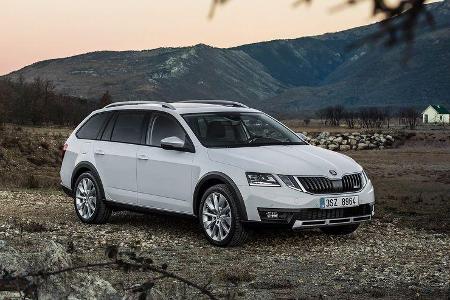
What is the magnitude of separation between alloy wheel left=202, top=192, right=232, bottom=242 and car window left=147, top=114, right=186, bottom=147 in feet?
3.66

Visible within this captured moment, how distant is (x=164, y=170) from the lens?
10.5 meters

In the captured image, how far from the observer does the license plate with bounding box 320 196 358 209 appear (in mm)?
9453

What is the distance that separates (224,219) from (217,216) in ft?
A: 0.38

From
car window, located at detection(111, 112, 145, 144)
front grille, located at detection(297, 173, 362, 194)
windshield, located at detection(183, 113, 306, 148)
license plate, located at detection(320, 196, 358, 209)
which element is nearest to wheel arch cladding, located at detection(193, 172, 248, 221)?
Answer: windshield, located at detection(183, 113, 306, 148)

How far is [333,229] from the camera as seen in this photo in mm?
10984

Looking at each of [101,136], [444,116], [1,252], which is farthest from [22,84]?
[444,116]

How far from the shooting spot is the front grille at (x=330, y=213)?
938 cm

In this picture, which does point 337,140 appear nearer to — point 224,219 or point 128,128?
point 128,128

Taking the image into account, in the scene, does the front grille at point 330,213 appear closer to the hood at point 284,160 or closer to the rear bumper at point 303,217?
the rear bumper at point 303,217

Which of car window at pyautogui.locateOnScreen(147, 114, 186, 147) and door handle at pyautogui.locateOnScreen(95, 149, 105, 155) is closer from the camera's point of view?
car window at pyautogui.locateOnScreen(147, 114, 186, 147)

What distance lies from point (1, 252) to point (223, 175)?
377cm

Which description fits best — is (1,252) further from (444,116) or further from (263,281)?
(444,116)

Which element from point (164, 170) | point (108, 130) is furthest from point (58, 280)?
point (108, 130)

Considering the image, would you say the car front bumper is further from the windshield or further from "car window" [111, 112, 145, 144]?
"car window" [111, 112, 145, 144]
